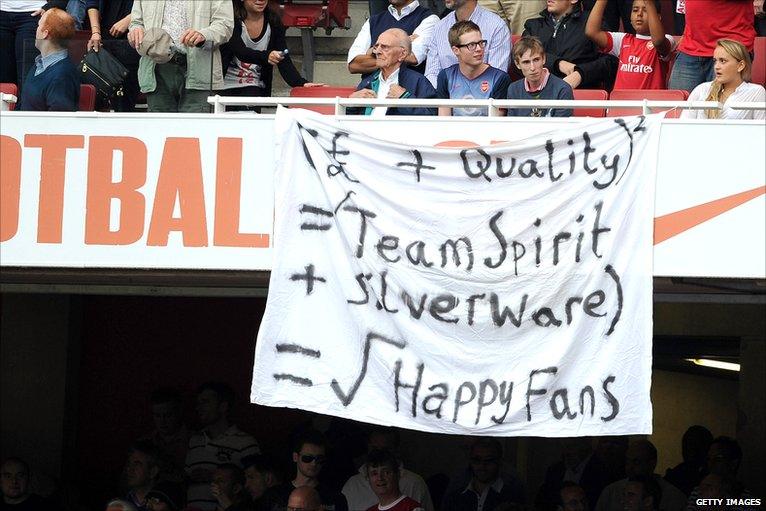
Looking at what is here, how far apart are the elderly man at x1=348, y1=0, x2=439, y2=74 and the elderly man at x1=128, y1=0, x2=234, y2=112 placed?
0.97 metres

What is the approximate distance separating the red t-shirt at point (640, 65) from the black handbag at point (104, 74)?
3.45m

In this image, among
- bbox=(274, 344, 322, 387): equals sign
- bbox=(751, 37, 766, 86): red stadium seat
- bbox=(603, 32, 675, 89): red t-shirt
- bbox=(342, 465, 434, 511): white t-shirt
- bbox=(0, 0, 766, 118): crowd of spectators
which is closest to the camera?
bbox=(274, 344, 322, 387): equals sign

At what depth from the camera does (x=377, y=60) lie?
26.7 ft

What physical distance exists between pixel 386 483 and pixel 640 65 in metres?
3.40

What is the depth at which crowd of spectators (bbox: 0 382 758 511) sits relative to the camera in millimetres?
8336

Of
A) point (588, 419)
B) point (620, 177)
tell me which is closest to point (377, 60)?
point (620, 177)

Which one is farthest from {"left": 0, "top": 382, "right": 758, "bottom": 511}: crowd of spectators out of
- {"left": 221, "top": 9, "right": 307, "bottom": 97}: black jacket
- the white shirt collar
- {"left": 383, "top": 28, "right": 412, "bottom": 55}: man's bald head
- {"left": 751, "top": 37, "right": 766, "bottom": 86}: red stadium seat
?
the white shirt collar

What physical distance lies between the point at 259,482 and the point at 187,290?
67.1 inches

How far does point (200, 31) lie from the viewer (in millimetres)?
8469

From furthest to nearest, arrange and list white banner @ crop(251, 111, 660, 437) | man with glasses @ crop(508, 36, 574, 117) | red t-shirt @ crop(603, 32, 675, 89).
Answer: red t-shirt @ crop(603, 32, 675, 89) → man with glasses @ crop(508, 36, 574, 117) → white banner @ crop(251, 111, 660, 437)

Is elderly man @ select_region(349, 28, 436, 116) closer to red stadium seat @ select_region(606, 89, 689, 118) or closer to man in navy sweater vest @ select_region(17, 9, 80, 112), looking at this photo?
red stadium seat @ select_region(606, 89, 689, 118)

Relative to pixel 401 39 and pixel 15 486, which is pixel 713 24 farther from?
pixel 15 486

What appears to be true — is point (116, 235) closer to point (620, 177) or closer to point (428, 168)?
point (428, 168)

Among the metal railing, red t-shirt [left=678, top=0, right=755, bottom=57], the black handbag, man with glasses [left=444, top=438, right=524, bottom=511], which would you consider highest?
red t-shirt [left=678, top=0, right=755, bottom=57]
